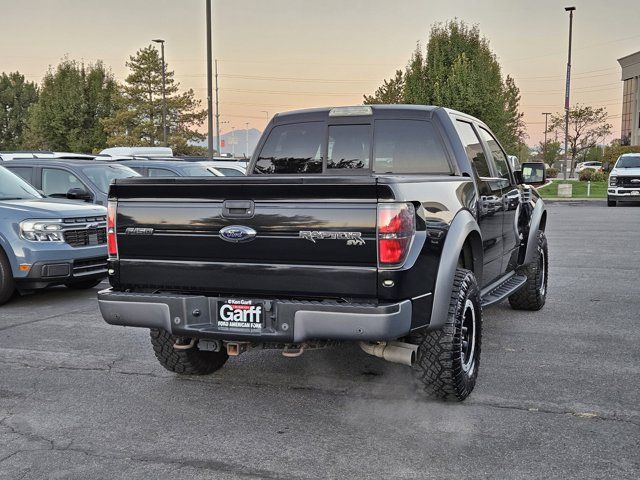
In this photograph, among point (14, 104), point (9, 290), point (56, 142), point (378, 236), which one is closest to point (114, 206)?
point (378, 236)

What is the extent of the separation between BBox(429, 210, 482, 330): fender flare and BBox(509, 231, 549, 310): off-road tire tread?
2.83 m

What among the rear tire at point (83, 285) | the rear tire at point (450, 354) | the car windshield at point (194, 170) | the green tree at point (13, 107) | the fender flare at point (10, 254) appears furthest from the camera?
the green tree at point (13, 107)

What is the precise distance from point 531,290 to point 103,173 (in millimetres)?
6929

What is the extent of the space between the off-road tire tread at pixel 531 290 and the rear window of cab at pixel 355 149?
224cm

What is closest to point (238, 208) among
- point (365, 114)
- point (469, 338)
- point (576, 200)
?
point (469, 338)

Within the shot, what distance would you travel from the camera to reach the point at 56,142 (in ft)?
182

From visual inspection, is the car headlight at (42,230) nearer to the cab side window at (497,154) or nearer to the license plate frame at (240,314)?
the license plate frame at (240,314)

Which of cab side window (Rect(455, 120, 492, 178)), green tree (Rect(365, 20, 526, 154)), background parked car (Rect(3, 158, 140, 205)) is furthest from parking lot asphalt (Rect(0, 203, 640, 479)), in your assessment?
green tree (Rect(365, 20, 526, 154))

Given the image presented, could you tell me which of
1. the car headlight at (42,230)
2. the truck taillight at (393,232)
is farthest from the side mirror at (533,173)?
the car headlight at (42,230)

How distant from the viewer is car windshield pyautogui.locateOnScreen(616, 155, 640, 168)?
25312 millimetres

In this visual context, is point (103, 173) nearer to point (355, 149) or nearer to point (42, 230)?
point (42, 230)

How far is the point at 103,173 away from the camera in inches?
442

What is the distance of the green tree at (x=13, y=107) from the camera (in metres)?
77.8

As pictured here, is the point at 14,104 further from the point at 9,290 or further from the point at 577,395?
the point at 577,395
